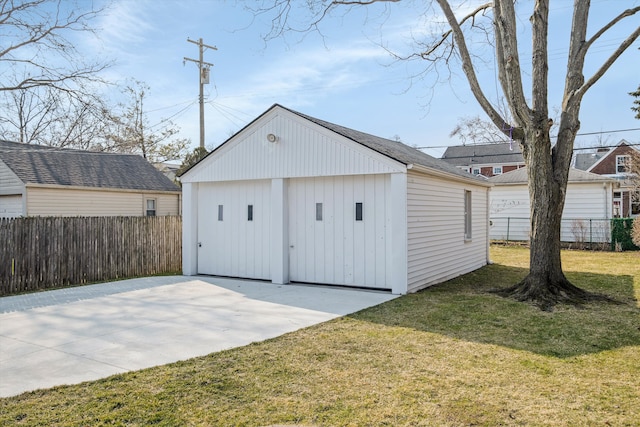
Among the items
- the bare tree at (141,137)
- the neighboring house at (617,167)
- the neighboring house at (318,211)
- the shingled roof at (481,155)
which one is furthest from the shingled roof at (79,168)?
the shingled roof at (481,155)

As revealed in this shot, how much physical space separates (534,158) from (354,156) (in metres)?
3.19

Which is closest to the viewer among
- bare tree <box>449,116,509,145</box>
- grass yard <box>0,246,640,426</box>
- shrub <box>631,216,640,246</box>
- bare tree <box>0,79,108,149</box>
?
grass yard <box>0,246,640,426</box>

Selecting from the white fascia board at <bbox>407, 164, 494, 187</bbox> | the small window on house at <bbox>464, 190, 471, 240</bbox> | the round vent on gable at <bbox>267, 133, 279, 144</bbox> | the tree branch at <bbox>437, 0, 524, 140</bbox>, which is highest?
the tree branch at <bbox>437, 0, 524, 140</bbox>

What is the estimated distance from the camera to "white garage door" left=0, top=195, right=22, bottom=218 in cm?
1566

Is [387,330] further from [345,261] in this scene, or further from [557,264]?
[557,264]

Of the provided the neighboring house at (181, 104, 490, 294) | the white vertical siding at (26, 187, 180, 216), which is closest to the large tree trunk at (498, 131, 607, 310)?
the neighboring house at (181, 104, 490, 294)

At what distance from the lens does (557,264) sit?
26.7 feet

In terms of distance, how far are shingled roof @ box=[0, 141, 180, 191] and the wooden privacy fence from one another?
Answer: 6260 millimetres

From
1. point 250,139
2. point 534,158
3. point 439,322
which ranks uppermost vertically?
point 250,139

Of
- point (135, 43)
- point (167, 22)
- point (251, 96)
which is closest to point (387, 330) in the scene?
point (167, 22)

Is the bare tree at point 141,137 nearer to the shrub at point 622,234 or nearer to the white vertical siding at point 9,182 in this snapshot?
the white vertical siding at point 9,182

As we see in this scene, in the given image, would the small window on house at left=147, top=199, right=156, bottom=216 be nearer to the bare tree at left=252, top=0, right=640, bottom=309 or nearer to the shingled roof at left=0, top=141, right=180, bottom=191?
the shingled roof at left=0, top=141, right=180, bottom=191

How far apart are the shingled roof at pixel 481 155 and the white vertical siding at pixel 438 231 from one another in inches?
1225

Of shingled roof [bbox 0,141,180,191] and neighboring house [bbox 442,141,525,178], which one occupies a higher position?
neighboring house [bbox 442,141,525,178]
